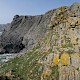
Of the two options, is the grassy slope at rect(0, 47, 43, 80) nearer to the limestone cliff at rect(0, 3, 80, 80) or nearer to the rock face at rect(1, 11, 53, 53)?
the limestone cliff at rect(0, 3, 80, 80)

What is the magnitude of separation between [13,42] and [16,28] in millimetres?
13899

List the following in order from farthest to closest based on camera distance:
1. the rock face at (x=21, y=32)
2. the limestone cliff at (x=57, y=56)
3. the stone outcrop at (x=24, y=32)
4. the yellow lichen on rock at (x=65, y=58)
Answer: the rock face at (x=21, y=32), the stone outcrop at (x=24, y=32), the yellow lichen on rock at (x=65, y=58), the limestone cliff at (x=57, y=56)

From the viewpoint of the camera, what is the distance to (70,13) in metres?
51.2

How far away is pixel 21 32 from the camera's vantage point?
7067 inches

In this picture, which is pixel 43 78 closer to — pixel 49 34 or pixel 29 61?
pixel 29 61

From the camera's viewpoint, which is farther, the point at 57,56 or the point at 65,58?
the point at 57,56

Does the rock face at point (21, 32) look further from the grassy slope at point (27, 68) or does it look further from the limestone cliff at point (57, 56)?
the grassy slope at point (27, 68)

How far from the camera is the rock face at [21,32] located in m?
158

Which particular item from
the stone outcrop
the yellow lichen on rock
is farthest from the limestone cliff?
the stone outcrop

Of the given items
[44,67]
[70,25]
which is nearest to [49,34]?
[70,25]

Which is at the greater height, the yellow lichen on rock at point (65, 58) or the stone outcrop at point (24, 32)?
the stone outcrop at point (24, 32)

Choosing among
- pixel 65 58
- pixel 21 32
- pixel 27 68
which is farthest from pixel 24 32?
pixel 65 58

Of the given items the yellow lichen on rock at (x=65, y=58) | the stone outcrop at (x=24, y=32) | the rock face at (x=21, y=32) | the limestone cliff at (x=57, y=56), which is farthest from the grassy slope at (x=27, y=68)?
the rock face at (x=21, y=32)

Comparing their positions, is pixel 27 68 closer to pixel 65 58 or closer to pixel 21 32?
pixel 65 58
